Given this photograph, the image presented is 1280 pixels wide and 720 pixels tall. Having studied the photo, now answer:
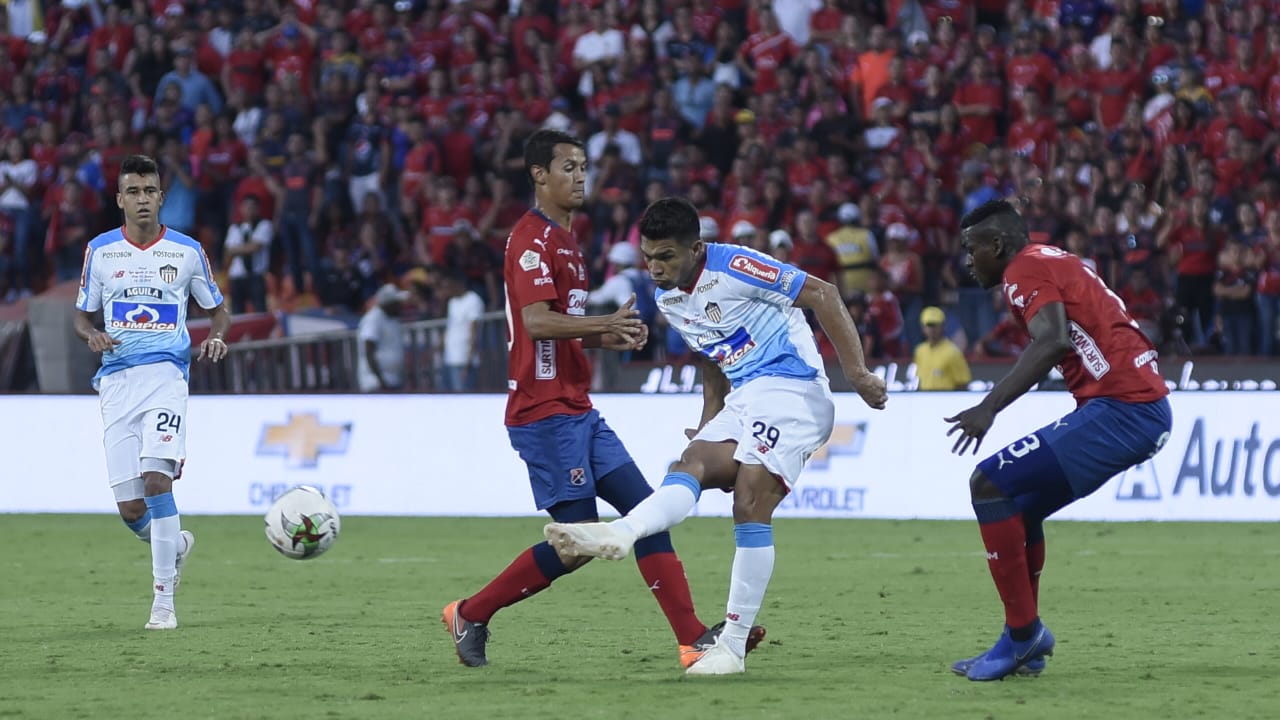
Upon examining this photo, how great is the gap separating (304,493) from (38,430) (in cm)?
1033

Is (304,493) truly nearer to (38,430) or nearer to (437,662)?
(437,662)

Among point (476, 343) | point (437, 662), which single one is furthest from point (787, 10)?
point (437, 662)

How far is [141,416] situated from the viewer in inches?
426

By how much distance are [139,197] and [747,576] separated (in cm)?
461

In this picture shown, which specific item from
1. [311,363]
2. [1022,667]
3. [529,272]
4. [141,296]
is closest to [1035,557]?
[1022,667]

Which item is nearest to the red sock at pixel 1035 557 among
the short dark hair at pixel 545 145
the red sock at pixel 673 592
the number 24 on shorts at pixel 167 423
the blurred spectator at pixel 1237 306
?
the red sock at pixel 673 592

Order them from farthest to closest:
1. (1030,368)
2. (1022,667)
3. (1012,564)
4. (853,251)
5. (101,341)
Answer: (853,251) < (101,341) < (1022,667) < (1012,564) < (1030,368)

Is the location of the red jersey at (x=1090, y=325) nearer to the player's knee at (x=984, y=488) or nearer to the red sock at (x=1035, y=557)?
the player's knee at (x=984, y=488)

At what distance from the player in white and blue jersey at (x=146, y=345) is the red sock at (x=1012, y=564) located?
191 inches

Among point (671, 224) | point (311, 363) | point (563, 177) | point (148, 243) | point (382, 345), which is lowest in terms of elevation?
point (311, 363)

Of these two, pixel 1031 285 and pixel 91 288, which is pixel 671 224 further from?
pixel 91 288

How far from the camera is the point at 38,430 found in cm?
1992

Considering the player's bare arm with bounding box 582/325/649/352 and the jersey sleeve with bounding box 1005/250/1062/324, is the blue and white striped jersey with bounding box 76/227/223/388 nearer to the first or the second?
the player's bare arm with bounding box 582/325/649/352

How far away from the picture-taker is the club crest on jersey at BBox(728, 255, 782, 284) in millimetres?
8281
